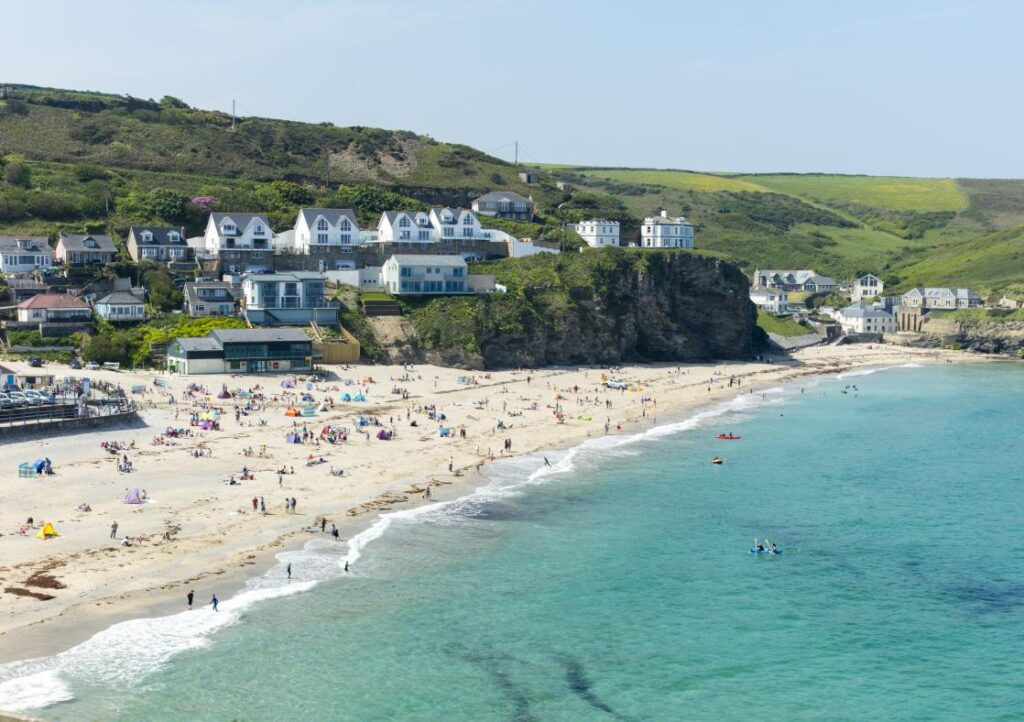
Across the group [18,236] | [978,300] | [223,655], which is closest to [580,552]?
[223,655]

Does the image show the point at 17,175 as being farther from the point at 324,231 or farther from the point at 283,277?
the point at 283,277

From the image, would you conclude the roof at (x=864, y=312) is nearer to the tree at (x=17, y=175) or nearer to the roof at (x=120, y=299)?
the roof at (x=120, y=299)

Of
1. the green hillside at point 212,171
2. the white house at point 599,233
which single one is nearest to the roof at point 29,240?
the green hillside at point 212,171

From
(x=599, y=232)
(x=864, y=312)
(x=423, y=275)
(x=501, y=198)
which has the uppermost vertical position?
(x=501, y=198)

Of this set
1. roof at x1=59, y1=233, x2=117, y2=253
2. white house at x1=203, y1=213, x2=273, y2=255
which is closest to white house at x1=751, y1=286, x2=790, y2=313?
white house at x1=203, y1=213, x2=273, y2=255

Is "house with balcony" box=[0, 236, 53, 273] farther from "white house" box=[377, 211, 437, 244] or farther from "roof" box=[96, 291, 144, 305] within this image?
"white house" box=[377, 211, 437, 244]

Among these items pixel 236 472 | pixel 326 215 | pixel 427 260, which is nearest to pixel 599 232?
pixel 427 260
